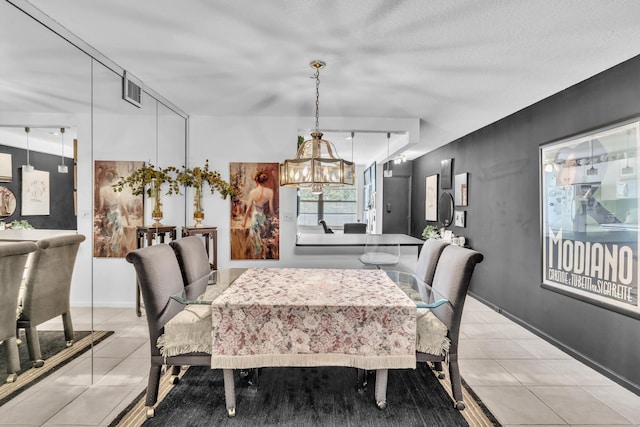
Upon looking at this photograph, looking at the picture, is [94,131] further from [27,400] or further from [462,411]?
[462,411]

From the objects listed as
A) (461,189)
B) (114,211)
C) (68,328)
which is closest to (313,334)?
(68,328)

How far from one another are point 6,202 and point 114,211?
1.36 m

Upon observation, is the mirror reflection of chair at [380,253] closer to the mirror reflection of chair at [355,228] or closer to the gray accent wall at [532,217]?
the gray accent wall at [532,217]

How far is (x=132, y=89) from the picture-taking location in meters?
2.97

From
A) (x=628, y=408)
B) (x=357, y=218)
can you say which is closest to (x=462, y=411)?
(x=628, y=408)

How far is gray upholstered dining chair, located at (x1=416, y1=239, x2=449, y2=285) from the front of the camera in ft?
8.79

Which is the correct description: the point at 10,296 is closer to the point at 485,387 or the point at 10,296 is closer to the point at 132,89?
the point at 132,89

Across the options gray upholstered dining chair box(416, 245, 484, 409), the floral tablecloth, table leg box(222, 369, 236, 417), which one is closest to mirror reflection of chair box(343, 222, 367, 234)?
gray upholstered dining chair box(416, 245, 484, 409)

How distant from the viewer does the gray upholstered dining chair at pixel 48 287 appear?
1906 mm

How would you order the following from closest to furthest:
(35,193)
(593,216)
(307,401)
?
1. (35,193)
2. (307,401)
3. (593,216)

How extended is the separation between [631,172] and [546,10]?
1.40 meters

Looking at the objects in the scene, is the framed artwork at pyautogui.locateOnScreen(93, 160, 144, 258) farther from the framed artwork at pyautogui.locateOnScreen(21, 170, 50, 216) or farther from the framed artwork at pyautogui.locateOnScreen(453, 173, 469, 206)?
the framed artwork at pyautogui.locateOnScreen(453, 173, 469, 206)

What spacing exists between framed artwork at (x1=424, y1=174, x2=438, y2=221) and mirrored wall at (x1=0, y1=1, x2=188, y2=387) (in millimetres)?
4723

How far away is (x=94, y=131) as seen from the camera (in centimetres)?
247
